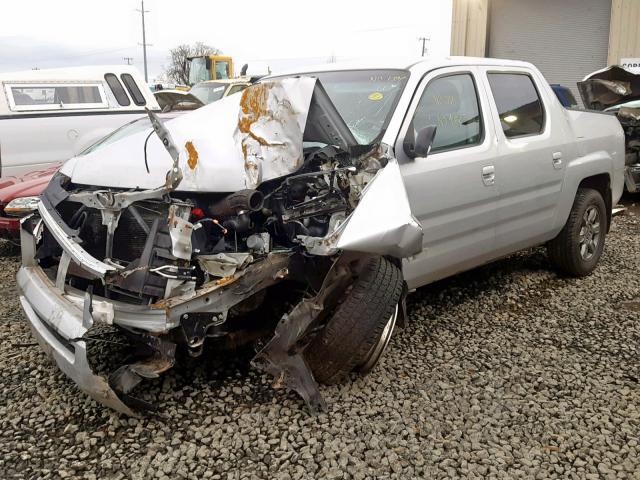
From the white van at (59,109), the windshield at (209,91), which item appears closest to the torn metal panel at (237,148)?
the white van at (59,109)

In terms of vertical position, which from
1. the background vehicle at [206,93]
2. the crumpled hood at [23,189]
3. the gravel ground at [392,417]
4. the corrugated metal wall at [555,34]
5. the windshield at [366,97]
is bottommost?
the gravel ground at [392,417]

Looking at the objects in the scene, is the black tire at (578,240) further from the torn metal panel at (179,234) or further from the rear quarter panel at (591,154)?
the torn metal panel at (179,234)

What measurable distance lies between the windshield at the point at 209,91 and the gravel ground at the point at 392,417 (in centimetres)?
897

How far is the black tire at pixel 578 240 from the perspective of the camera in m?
5.06

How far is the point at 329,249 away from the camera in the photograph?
9.35ft

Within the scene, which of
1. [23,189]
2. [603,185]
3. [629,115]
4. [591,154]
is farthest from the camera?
[629,115]

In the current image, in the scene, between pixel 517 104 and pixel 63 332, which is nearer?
pixel 63 332

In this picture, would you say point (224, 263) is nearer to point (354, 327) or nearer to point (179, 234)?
point (179, 234)

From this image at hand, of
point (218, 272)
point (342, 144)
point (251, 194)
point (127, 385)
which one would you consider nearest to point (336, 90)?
point (342, 144)

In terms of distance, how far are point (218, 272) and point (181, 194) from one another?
0.52m

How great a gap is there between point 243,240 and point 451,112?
1.78 metres

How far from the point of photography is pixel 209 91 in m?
12.9

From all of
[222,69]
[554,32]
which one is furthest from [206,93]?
[554,32]

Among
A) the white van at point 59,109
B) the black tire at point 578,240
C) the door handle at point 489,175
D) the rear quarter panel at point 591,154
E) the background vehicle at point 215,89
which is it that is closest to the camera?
the door handle at point 489,175
